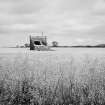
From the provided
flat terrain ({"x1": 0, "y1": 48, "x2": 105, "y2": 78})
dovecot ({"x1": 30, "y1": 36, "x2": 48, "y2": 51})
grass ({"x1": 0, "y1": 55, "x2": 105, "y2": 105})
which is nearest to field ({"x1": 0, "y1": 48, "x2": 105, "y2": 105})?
grass ({"x1": 0, "y1": 55, "x2": 105, "y2": 105})

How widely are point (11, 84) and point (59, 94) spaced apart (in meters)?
1.22

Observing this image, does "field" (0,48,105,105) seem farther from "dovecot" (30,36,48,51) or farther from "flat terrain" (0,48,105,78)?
"dovecot" (30,36,48,51)

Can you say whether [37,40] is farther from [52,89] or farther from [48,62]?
[52,89]

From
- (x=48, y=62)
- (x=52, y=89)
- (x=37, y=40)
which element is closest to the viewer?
(x=52, y=89)

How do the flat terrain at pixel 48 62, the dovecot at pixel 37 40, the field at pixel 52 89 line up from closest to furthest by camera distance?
the field at pixel 52 89, the flat terrain at pixel 48 62, the dovecot at pixel 37 40

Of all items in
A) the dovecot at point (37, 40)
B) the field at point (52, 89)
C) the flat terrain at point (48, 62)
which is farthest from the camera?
the dovecot at point (37, 40)

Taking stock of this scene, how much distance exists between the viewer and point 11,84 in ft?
16.3

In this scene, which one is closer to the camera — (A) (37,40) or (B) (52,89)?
(B) (52,89)

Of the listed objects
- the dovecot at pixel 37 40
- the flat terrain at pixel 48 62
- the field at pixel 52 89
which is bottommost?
the field at pixel 52 89

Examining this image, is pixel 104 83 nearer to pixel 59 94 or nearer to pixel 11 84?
pixel 59 94

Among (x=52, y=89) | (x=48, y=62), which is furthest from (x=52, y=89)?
(x=48, y=62)

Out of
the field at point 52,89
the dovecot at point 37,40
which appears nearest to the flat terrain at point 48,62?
the field at point 52,89

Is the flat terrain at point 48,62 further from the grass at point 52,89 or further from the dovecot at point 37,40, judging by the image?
the dovecot at point 37,40

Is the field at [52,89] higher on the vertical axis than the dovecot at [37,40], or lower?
lower
